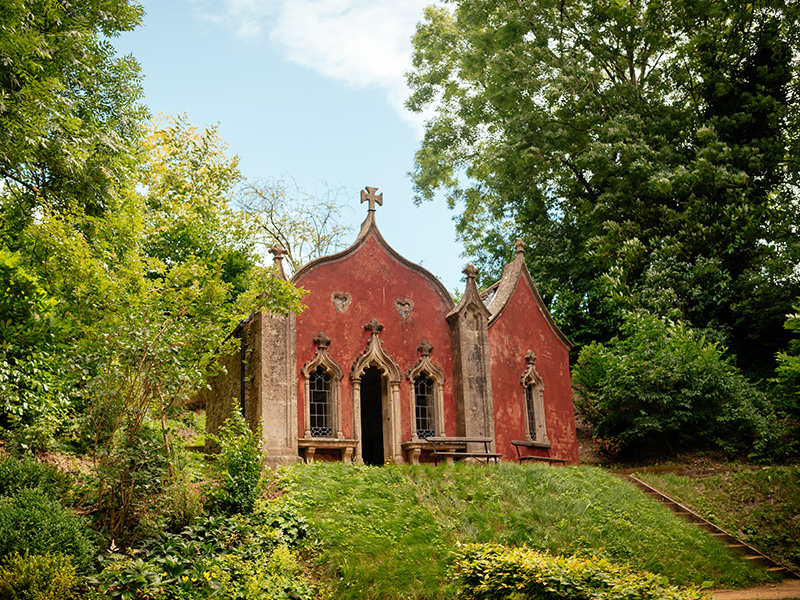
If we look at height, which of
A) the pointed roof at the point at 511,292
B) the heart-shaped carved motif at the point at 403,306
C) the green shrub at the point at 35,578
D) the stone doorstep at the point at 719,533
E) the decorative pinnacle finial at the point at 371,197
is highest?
the decorative pinnacle finial at the point at 371,197

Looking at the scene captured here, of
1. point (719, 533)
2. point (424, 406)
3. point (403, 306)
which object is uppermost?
point (403, 306)

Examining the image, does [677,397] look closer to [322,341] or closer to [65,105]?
[322,341]

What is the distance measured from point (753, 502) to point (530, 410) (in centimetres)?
592

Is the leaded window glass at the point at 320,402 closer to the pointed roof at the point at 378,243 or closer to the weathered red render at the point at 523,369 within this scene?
the pointed roof at the point at 378,243

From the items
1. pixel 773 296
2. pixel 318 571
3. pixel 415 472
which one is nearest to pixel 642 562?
pixel 415 472

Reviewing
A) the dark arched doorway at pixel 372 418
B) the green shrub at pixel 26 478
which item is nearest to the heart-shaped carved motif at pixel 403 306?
the dark arched doorway at pixel 372 418

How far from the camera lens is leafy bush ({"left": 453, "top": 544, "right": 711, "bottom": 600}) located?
8.05 meters

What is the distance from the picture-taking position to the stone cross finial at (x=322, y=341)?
1633 cm

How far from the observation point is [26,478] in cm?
1112

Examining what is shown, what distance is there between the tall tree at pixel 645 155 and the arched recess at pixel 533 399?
22.0 feet

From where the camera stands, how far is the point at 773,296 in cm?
2294

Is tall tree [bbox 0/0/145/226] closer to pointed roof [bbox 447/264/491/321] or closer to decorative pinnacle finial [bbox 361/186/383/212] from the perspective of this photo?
decorative pinnacle finial [bbox 361/186/383/212]

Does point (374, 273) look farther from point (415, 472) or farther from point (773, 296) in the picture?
point (773, 296)

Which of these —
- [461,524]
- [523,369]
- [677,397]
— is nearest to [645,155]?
[677,397]
